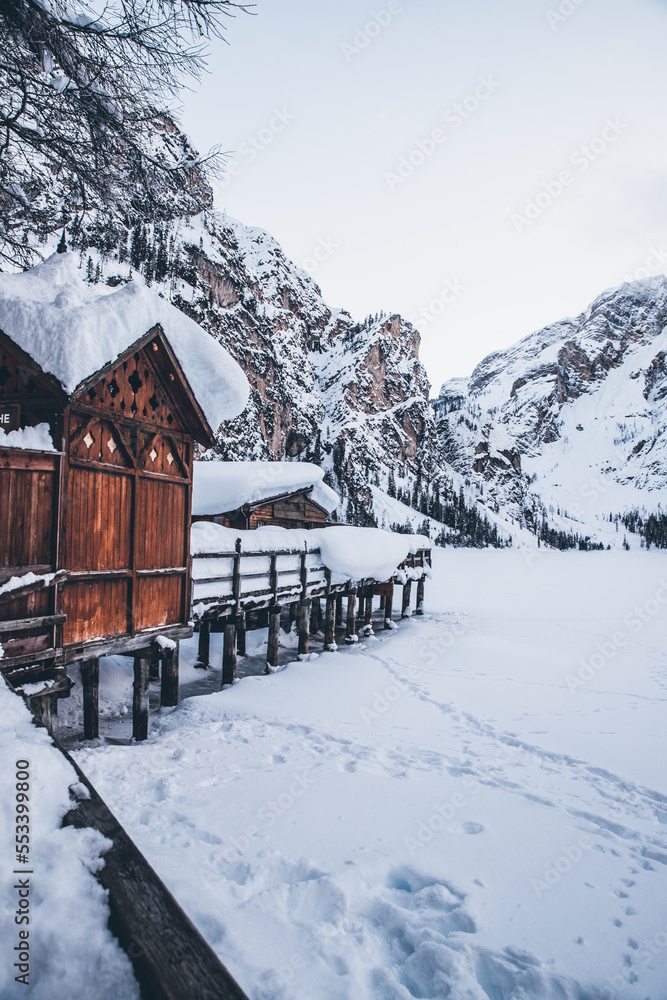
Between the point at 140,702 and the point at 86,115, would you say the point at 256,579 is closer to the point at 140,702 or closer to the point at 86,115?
the point at 140,702

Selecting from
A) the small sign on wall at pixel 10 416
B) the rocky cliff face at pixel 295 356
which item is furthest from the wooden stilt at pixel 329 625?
the rocky cliff face at pixel 295 356

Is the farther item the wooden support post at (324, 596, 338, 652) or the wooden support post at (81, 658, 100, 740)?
the wooden support post at (324, 596, 338, 652)

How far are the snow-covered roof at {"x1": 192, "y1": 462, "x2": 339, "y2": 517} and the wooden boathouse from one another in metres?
9.72

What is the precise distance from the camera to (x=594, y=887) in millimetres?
4488

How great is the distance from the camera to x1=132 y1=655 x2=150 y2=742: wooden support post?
7938 mm

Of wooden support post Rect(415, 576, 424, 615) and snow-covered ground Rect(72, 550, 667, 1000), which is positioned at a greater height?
snow-covered ground Rect(72, 550, 667, 1000)

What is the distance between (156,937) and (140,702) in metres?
7.08

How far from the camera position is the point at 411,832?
16.9 feet

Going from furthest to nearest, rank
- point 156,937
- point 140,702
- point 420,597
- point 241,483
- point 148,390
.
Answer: point 420,597 < point 241,483 < point 140,702 < point 148,390 < point 156,937

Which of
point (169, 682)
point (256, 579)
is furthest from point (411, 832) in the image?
point (256, 579)

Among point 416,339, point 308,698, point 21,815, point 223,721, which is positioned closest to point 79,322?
point 21,815

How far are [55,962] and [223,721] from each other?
712 cm

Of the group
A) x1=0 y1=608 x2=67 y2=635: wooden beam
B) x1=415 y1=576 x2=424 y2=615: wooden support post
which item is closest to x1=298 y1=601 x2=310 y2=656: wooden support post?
x1=0 y1=608 x2=67 y2=635: wooden beam

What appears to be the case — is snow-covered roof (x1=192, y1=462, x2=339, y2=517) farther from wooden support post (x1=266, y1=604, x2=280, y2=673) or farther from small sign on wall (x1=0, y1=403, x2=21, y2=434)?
small sign on wall (x1=0, y1=403, x2=21, y2=434)
